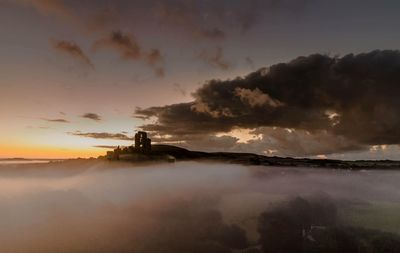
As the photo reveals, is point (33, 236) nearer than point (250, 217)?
Yes

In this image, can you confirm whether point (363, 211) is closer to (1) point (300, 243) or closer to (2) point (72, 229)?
(1) point (300, 243)

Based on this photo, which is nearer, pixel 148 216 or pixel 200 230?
pixel 200 230

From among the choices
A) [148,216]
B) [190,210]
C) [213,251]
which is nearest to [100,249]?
[213,251]

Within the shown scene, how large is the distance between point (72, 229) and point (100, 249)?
43658 millimetres

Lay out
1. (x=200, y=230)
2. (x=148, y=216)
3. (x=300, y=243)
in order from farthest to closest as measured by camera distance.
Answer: (x=148, y=216) → (x=200, y=230) → (x=300, y=243)

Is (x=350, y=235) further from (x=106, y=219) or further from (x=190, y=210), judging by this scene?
(x=106, y=219)

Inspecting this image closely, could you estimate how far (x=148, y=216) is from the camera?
145375mm

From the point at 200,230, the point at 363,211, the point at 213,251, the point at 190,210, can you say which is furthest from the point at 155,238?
the point at 363,211

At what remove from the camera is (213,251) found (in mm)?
81750

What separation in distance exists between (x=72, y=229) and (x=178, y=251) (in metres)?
60.9

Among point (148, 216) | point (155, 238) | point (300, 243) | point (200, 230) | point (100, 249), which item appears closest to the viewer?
point (300, 243)

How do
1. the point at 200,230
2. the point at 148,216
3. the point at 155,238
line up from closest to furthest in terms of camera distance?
1. the point at 155,238
2. the point at 200,230
3. the point at 148,216

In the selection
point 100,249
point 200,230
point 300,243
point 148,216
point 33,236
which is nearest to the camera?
point 300,243

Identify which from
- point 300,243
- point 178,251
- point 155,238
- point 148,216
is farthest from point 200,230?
point 148,216
